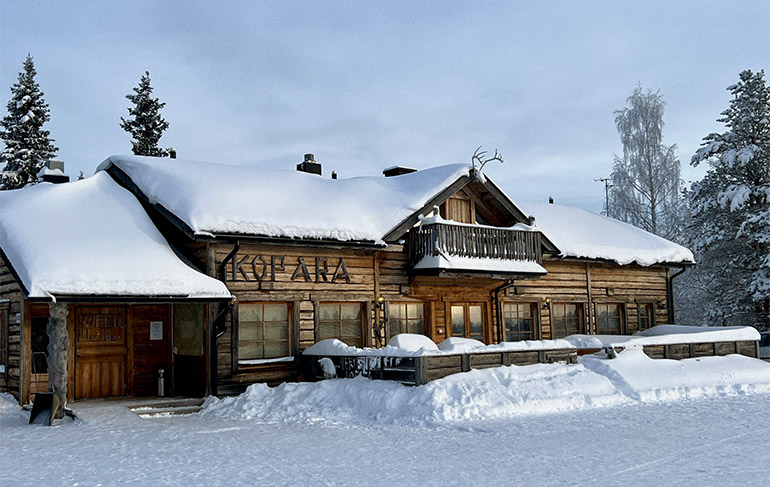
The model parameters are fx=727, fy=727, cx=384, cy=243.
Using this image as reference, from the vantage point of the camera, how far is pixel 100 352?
15500mm

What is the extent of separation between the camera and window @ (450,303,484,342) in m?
19.2

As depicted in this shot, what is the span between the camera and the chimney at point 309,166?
21.6m

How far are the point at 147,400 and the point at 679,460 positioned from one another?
1012 centimetres

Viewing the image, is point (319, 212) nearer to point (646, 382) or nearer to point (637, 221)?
point (646, 382)

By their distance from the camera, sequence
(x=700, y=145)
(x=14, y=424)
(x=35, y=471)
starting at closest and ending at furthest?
(x=35, y=471), (x=14, y=424), (x=700, y=145)

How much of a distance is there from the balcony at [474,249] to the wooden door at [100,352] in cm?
695

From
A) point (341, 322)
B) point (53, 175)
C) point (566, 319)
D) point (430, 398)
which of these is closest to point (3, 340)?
point (53, 175)

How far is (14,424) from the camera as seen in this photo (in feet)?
40.3

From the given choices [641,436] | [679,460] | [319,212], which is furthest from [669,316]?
[679,460]

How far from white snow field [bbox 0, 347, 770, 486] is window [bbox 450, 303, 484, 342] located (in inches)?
166

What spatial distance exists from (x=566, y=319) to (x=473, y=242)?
5475 mm

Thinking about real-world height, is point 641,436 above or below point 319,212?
below

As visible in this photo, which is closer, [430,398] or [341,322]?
[430,398]

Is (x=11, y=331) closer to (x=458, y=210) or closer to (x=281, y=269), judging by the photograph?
(x=281, y=269)
